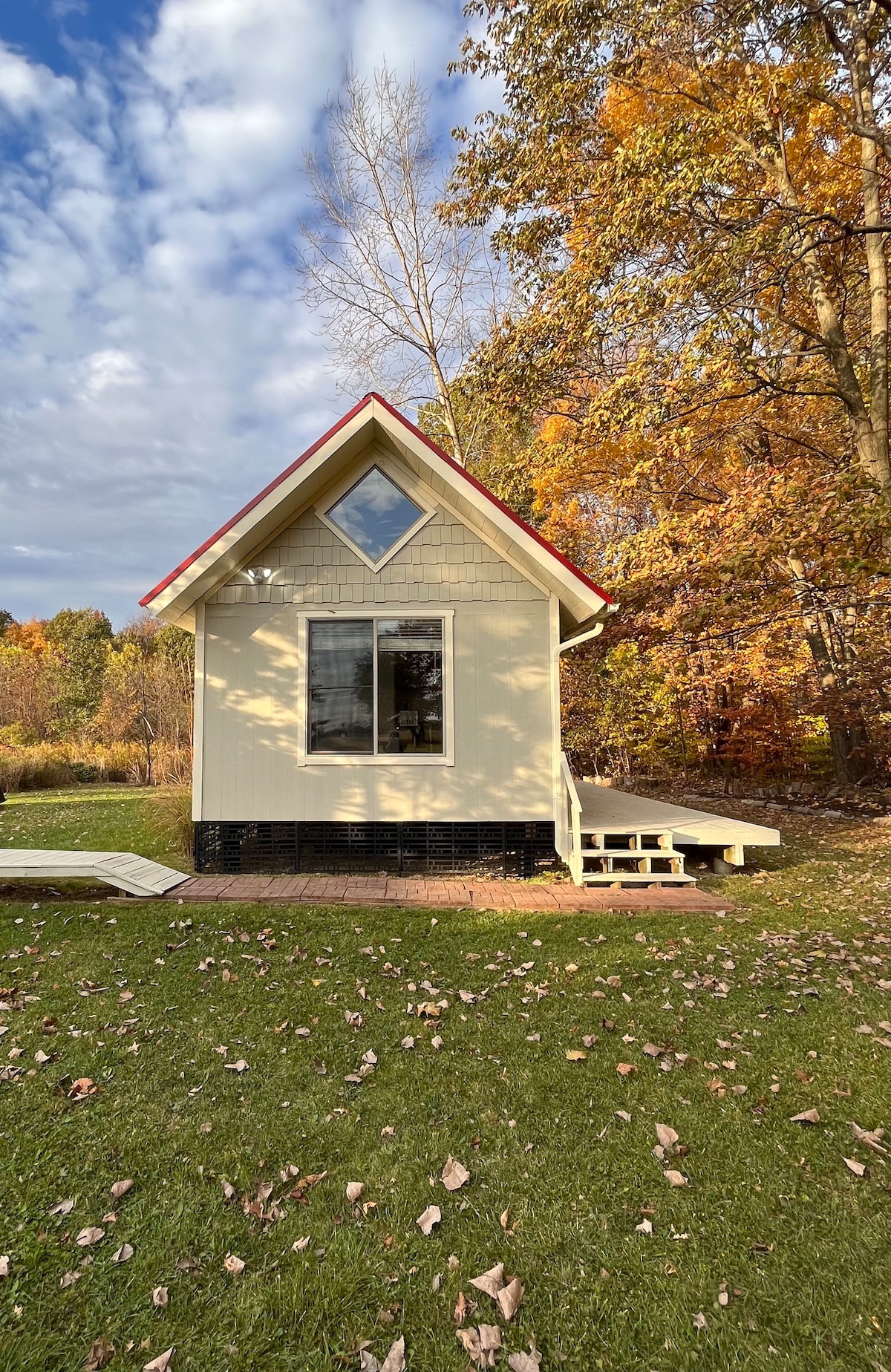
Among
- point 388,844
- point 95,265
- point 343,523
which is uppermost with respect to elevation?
point 95,265

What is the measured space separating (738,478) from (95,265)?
38.1 ft

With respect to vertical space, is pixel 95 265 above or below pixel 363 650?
above

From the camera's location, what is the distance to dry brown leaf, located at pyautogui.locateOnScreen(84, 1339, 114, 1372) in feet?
6.11

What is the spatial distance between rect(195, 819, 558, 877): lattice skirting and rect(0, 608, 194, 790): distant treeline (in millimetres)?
9345

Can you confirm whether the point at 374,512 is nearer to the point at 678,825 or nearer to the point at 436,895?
the point at 436,895

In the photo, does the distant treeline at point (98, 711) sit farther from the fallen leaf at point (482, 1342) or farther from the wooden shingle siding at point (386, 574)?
the fallen leaf at point (482, 1342)

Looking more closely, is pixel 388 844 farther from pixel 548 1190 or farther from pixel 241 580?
pixel 548 1190

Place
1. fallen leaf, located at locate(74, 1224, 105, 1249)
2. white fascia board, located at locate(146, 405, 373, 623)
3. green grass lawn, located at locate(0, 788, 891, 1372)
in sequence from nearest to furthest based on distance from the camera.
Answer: green grass lawn, located at locate(0, 788, 891, 1372) < fallen leaf, located at locate(74, 1224, 105, 1249) < white fascia board, located at locate(146, 405, 373, 623)

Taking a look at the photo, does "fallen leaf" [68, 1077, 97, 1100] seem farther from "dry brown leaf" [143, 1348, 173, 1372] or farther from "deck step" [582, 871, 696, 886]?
"deck step" [582, 871, 696, 886]

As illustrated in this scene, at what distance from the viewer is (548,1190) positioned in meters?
2.56

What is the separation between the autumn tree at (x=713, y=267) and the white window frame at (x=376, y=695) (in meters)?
3.71

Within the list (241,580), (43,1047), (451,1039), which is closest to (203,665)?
(241,580)

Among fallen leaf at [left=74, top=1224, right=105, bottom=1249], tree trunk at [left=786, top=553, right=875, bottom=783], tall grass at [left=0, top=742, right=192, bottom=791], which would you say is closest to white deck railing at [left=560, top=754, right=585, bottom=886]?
fallen leaf at [left=74, top=1224, right=105, bottom=1249]

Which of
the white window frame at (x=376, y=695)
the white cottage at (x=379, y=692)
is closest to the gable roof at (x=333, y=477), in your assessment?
the white cottage at (x=379, y=692)
